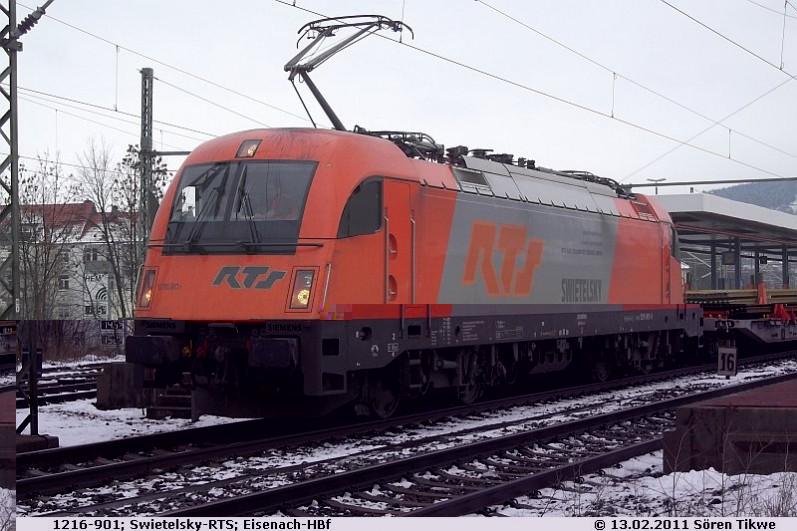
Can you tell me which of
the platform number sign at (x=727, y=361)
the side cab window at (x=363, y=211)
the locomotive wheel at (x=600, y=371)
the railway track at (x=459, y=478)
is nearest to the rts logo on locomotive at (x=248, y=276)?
the side cab window at (x=363, y=211)

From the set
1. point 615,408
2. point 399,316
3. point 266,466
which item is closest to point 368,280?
point 399,316

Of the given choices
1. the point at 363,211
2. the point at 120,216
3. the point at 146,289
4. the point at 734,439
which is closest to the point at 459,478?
the point at 734,439

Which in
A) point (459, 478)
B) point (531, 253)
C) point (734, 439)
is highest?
point (531, 253)

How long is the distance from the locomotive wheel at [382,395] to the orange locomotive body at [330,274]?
0.03m

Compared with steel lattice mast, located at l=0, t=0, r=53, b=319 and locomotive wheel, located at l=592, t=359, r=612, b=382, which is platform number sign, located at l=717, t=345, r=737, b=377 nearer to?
locomotive wheel, located at l=592, t=359, r=612, b=382

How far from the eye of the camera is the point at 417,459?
1020 cm

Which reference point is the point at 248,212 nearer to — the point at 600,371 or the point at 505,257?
the point at 505,257

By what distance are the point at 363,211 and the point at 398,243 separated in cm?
83

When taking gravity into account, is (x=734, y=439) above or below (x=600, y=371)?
below

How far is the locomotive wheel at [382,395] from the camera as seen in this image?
43.8ft

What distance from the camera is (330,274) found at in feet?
38.7

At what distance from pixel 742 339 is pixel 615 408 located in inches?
600

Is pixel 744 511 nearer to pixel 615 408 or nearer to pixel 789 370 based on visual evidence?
pixel 615 408

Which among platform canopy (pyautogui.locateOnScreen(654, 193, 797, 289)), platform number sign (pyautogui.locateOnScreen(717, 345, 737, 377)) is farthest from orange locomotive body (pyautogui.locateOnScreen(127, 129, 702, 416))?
platform canopy (pyautogui.locateOnScreen(654, 193, 797, 289))
